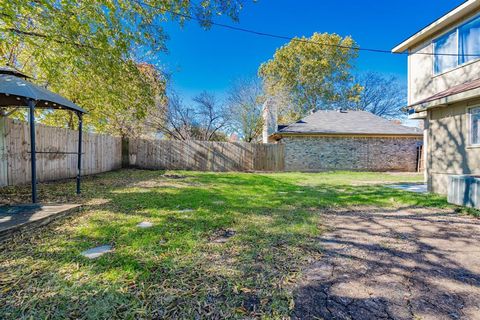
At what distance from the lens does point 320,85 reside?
21875 millimetres

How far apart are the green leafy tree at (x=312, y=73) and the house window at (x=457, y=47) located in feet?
46.4

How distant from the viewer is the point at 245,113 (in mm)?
19016

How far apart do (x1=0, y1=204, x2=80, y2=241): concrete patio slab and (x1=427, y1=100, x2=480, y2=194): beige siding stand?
7.80 meters

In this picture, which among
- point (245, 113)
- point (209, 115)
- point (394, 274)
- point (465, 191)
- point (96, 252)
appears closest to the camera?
point (394, 274)

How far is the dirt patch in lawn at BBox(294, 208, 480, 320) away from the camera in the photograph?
5.08 ft

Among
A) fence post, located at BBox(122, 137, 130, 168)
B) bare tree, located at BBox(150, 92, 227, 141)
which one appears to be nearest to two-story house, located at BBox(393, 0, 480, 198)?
bare tree, located at BBox(150, 92, 227, 141)

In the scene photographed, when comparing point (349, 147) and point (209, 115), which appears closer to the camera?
point (349, 147)

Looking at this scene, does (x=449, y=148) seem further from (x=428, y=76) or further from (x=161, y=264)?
(x=161, y=264)

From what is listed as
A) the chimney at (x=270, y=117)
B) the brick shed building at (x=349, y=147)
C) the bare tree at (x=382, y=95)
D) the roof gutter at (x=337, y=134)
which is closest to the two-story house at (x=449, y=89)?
the roof gutter at (x=337, y=134)

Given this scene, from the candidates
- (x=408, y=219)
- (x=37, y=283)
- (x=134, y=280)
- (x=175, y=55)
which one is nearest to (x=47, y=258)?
(x=37, y=283)

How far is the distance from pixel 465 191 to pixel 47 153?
10.1 m

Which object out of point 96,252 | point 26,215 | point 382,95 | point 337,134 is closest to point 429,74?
point 337,134

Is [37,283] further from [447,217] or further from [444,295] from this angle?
[447,217]

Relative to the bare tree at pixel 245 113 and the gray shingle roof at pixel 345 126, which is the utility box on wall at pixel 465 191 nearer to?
the gray shingle roof at pixel 345 126
